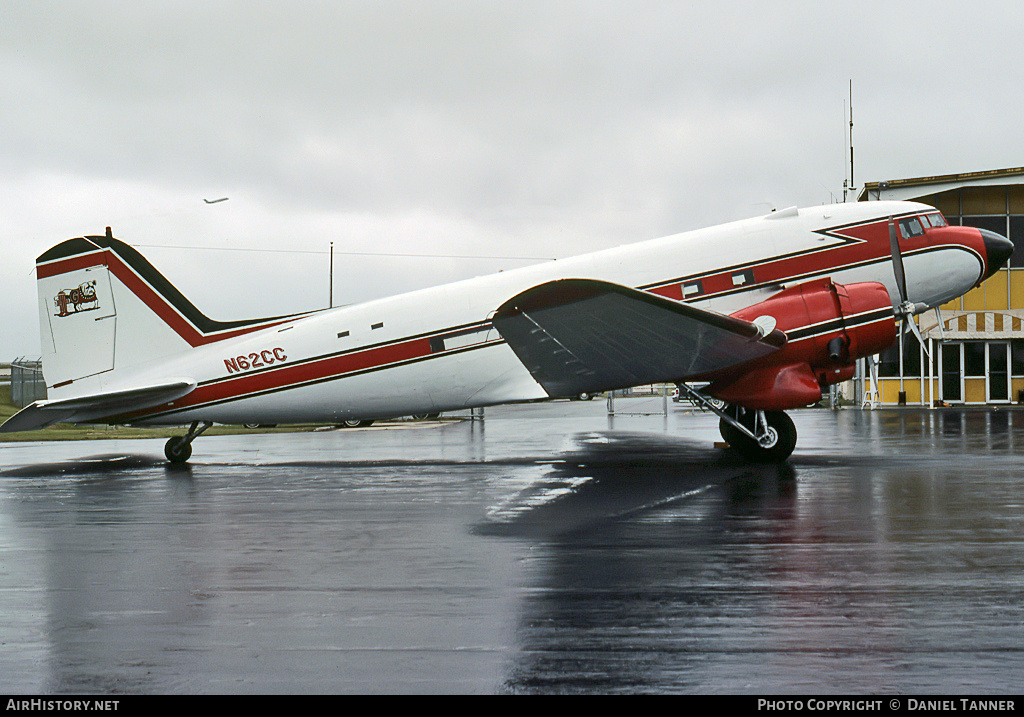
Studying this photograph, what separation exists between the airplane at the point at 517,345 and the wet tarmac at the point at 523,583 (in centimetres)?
195

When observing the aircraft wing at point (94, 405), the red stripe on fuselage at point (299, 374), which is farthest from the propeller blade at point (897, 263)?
the aircraft wing at point (94, 405)

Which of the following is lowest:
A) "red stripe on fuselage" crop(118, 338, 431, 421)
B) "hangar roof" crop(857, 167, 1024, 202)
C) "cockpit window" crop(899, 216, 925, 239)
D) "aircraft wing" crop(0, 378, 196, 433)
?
"aircraft wing" crop(0, 378, 196, 433)

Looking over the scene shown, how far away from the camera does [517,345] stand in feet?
39.4

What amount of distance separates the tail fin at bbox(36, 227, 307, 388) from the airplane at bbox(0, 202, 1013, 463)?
0.03 m

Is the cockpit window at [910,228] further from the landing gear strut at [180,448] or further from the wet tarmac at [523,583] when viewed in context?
the landing gear strut at [180,448]

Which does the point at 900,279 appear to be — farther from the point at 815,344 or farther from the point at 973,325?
the point at 973,325

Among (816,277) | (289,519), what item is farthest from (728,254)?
(289,519)

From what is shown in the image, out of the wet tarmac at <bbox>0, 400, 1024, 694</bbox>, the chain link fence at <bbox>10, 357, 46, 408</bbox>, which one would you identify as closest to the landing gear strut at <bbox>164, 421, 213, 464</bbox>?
the wet tarmac at <bbox>0, 400, 1024, 694</bbox>

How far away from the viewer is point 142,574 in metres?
6.23

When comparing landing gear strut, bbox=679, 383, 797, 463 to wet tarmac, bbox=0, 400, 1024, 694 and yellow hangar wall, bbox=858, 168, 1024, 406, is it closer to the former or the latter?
wet tarmac, bbox=0, 400, 1024, 694

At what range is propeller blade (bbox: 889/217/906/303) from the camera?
13.9m

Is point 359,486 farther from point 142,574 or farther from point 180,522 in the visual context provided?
point 142,574

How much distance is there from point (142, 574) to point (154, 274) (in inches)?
440

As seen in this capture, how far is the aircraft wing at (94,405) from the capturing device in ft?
46.0
